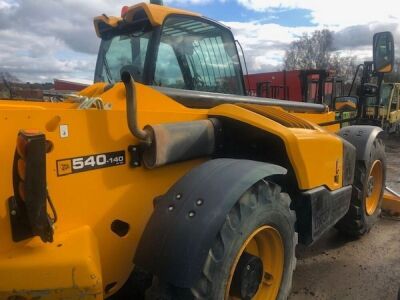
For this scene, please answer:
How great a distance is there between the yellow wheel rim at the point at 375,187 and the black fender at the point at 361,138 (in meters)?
0.39

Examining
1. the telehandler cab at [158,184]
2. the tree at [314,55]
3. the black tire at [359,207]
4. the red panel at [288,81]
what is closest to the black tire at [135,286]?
the telehandler cab at [158,184]

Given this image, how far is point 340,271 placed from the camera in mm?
3926

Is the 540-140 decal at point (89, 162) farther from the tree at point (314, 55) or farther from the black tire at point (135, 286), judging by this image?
the tree at point (314, 55)

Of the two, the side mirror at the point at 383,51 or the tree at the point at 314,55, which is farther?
the tree at the point at 314,55

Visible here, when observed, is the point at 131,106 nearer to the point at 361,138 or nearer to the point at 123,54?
the point at 123,54

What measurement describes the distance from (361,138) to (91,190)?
3243mm

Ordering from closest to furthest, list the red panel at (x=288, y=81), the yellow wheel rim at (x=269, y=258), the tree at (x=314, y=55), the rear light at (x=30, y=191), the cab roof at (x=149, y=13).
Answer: the rear light at (x=30, y=191) < the yellow wheel rim at (x=269, y=258) < the cab roof at (x=149, y=13) < the red panel at (x=288, y=81) < the tree at (x=314, y=55)

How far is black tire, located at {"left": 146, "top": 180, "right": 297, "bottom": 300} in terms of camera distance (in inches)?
86.7

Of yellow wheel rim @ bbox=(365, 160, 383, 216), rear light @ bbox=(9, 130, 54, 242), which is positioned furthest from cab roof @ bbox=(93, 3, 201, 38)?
yellow wheel rim @ bbox=(365, 160, 383, 216)

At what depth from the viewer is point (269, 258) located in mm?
2896

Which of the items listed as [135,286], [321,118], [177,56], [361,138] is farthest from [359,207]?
[135,286]

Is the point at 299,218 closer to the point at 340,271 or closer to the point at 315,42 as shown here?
the point at 340,271

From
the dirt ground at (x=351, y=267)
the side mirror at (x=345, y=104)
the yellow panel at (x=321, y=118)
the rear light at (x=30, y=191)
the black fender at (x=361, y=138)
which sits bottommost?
the dirt ground at (x=351, y=267)

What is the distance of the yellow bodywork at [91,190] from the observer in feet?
6.33
